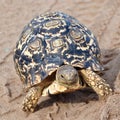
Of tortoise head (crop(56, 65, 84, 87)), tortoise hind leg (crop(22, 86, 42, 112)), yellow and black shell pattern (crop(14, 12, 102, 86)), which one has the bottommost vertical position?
tortoise hind leg (crop(22, 86, 42, 112))

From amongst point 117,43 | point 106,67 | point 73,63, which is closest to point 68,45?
point 73,63

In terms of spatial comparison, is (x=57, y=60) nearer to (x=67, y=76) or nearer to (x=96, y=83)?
(x=67, y=76)

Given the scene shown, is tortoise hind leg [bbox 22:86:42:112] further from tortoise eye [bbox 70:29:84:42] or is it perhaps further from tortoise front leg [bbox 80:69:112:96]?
tortoise eye [bbox 70:29:84:42]

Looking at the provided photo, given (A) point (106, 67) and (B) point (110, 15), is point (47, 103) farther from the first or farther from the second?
(B) point (110, 15)

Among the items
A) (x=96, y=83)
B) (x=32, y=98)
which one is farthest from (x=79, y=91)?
(x=32, y=98)

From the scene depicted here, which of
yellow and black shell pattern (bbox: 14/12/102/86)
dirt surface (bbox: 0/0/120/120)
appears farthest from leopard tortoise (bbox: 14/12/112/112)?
dirt surface (bbox: 0/0/120/120)

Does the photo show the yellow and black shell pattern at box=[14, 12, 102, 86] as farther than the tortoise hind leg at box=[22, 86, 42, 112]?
No
